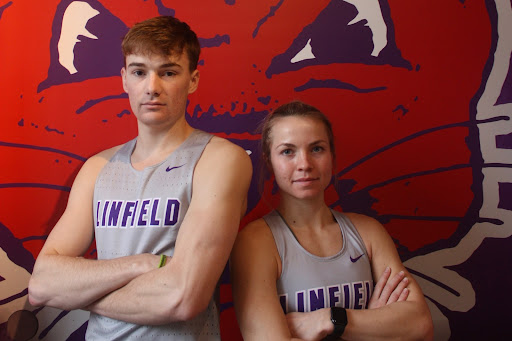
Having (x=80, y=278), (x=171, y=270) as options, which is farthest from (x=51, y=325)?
(x=171, y=270)

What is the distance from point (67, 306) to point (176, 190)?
465 mm

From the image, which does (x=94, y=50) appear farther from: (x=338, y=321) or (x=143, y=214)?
(x=338, y=321)

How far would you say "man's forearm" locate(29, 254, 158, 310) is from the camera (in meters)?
1.34

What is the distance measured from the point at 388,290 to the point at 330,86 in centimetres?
95

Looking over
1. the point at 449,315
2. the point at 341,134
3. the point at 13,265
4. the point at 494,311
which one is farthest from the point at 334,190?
the point at 13,265

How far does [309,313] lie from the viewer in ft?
4.68

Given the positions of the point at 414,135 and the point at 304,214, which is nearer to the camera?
the point at 304,214

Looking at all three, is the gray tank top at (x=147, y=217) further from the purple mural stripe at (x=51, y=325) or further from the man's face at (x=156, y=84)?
the purple mural stripe at (x=51, y=325)

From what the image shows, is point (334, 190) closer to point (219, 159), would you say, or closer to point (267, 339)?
point (219, 159)

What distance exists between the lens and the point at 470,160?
82.7 inches

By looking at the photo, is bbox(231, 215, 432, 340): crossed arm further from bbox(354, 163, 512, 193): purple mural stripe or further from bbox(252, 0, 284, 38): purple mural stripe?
bbox(252, 0, 284, 38): purple mural stripe

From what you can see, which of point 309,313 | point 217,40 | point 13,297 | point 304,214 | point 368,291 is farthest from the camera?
point 217,40

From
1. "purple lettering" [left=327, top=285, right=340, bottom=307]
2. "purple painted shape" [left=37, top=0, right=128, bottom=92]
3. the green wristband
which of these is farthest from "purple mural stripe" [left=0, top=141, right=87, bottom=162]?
"purple lettering" [left=327, top=285, right=340, bottom=307]

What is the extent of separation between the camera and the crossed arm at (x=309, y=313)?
138 cm
